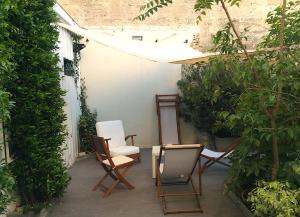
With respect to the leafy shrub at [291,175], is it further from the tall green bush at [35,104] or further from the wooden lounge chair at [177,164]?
the tall green bush at [35,104]

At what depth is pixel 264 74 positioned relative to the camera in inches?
129

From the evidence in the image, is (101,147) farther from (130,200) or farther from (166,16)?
(166,16)

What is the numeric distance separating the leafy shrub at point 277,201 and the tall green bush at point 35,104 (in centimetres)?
255

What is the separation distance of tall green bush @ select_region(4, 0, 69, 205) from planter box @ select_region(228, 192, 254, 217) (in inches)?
96.3

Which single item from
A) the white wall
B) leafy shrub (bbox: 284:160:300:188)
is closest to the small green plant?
the white wall

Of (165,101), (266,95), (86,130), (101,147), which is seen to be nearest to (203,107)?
(165,101)

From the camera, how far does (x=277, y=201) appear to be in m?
3.06

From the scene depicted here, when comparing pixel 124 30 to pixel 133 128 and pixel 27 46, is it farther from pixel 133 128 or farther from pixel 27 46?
pixel 27 46

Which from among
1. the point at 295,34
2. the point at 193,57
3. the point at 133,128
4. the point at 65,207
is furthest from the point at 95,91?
the point at 295,34

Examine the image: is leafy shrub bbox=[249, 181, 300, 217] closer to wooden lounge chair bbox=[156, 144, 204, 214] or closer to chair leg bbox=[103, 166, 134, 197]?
wooden lounge chair bbox=[156, 144, 204, 214]

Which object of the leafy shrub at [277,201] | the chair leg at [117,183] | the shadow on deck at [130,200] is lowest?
the shadow on deck at [130,200]

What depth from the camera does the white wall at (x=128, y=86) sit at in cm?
911

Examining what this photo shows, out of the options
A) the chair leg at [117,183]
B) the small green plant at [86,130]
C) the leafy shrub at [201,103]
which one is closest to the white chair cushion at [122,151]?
the small green plant at [86,130]

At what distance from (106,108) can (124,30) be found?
2.35 m
